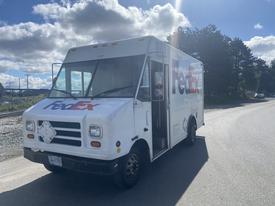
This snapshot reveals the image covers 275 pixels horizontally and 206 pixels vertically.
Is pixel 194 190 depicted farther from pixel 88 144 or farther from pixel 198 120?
pixel 198 120

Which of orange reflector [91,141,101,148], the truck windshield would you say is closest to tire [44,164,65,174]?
the truck windshield

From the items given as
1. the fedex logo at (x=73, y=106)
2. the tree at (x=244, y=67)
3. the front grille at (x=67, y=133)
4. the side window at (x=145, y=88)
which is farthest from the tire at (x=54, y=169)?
the tree at (x=244, y=67)

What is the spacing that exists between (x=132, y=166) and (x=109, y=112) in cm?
135

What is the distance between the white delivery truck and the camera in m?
4.92

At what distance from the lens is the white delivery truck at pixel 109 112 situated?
194 inches

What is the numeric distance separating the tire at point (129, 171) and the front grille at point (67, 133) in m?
0.90

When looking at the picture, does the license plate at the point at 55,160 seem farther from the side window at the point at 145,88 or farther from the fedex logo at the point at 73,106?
the side window at the point at 145,88

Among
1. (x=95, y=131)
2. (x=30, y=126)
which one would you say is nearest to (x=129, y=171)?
(x=95, y=131)

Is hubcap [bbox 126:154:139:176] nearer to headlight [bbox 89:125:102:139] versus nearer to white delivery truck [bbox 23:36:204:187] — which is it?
white delivery truck [bbox 23:36:204:187]

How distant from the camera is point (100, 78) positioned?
603cm

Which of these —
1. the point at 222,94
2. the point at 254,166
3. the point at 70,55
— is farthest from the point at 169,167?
the point at 222,94

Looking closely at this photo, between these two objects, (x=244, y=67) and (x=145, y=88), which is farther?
(x=244, y=67)

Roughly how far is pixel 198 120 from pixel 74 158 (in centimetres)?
637

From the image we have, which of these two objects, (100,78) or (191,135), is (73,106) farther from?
(191,135)
